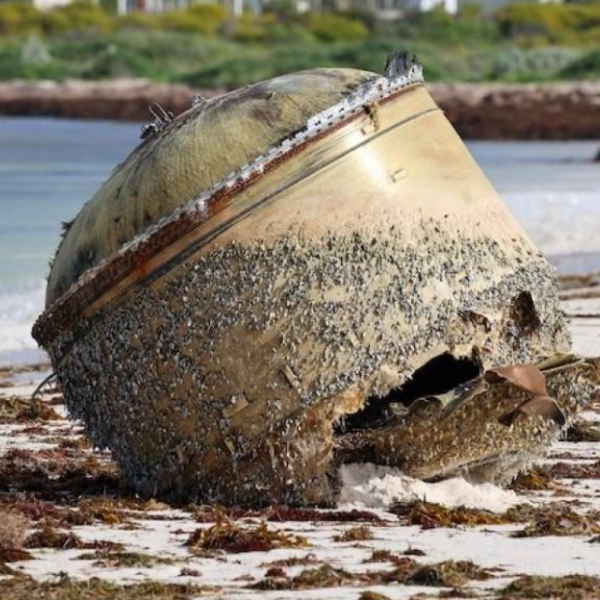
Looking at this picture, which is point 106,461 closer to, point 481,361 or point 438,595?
point 481,361

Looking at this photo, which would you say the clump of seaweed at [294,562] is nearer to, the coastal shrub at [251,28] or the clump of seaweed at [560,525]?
the clump of seaweed at [560,525]

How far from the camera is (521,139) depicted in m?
56.6

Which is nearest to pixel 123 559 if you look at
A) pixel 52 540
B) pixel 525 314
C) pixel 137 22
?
pixel 52 540

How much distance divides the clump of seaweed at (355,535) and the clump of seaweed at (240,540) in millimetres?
123

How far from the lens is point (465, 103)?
5916cm

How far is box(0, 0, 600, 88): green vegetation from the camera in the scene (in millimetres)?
76312

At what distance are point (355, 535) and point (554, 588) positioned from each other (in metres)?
0.94

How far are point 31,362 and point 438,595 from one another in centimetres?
795

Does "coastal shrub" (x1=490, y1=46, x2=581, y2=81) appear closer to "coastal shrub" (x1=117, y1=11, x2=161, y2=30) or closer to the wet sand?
"coastal shrub" (x1=117, y1=11, x2=161, y2=30)

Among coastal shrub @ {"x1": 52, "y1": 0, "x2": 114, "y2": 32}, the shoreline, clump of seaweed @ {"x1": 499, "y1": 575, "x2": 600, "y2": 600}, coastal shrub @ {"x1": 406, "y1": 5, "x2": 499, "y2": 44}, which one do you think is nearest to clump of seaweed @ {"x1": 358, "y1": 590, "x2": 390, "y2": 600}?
clump of seaweed @ {"x1": 499, "y1": 575, "x2": 600, "y2": 600}

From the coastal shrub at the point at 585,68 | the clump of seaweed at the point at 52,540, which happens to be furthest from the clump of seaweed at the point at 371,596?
the coastal shrub at the point at 585,68

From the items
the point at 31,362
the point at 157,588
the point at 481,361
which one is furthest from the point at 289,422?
the point at 31,362

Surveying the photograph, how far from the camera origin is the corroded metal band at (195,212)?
698 cm

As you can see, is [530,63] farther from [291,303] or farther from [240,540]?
[240,540]
